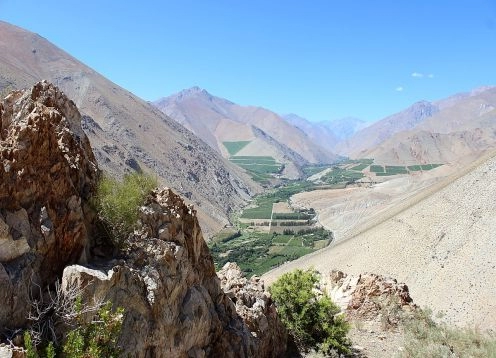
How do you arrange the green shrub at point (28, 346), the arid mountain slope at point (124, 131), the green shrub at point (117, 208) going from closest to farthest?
the green shrub at point (28, 346), the green shrub at point (117, 208), the arid mountain slope at point (124, 131)

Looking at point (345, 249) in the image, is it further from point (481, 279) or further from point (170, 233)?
point (170, 233)

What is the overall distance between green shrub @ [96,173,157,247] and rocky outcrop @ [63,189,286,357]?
384 millimetres

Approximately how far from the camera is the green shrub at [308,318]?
2039 centimetres

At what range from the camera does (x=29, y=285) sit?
32.1 ft

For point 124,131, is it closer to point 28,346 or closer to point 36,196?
point 36,196

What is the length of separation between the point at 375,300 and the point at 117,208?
59.8ft

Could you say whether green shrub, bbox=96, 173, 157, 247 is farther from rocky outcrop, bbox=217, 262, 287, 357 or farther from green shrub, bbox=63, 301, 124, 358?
rocky outcrop, bbox=217, 262, 287, 357

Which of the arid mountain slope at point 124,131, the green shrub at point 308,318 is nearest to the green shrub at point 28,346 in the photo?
the green shrub at point 308,318

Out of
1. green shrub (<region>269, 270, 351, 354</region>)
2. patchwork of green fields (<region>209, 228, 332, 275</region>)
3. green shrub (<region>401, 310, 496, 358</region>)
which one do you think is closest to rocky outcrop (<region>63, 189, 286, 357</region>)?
green shrub (<region>269, 270, 351, 354</region>)

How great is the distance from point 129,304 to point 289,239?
10273 cm

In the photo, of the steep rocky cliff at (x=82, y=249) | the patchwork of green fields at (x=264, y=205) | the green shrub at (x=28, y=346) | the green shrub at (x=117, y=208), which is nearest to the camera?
the green shrub at (x=28, y=346)

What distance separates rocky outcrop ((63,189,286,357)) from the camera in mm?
11188

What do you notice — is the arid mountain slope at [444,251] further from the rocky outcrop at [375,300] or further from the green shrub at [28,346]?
the green shrub at [28,346]

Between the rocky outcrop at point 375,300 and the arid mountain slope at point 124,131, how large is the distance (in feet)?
243
